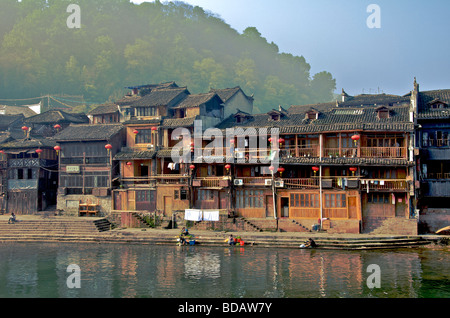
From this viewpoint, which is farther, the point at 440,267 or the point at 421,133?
the point at 421,133

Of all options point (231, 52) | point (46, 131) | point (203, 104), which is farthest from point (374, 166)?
point (231, 52)

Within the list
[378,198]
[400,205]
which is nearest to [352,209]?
[378,198]

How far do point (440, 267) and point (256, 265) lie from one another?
37.0ft

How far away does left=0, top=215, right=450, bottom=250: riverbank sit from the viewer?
3381cm

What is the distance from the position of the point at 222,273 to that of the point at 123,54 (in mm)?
67996

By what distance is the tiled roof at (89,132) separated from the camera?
146 feet

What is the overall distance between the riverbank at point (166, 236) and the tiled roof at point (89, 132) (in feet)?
26.1

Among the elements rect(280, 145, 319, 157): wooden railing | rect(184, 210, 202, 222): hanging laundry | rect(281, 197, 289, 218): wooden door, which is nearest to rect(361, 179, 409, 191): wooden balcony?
rect(280, 145, 319, 157): wooden railing

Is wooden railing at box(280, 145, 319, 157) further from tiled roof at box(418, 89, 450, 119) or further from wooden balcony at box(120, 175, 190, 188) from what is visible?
wooden balcony at box(120, 175, 190, 188)

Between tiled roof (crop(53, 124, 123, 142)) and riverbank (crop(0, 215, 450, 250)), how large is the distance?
7962 millimetres

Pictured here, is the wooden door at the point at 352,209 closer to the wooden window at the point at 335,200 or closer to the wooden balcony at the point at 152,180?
the wooden window at the point at 335,200

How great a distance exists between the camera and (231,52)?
10812 centimetres

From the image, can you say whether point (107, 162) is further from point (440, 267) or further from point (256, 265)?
point (440, 267)

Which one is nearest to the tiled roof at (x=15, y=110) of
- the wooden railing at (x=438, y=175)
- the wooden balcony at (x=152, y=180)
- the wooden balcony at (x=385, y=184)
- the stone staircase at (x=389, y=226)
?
the wooden balcony at (x=152, y=180)
